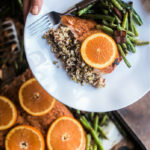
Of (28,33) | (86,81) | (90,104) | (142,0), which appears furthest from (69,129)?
(142,0)

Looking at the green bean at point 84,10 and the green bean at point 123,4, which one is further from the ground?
the green bean at point 84,10

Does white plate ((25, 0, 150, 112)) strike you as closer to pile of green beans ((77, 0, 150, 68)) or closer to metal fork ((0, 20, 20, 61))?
pile of green beans ((77, 0, 150, 68))

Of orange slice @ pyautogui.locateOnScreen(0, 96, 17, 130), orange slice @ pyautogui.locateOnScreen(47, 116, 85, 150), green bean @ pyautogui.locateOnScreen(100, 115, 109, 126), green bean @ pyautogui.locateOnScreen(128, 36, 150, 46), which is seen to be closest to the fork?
green bean @ pyautogui.locateOnScreen(128, 36, 150, 46)

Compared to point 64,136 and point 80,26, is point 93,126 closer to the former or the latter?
point 64,136

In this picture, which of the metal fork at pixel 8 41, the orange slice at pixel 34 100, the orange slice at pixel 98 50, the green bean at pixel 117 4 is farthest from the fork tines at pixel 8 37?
the green bean at pixel 117 4

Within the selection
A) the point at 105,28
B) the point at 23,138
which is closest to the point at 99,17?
the point at 105,28

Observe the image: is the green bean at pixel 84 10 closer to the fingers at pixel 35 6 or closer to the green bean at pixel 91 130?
the fingers at pixel 35 6

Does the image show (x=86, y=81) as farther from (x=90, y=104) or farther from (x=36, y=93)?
(x=36, y=93)
